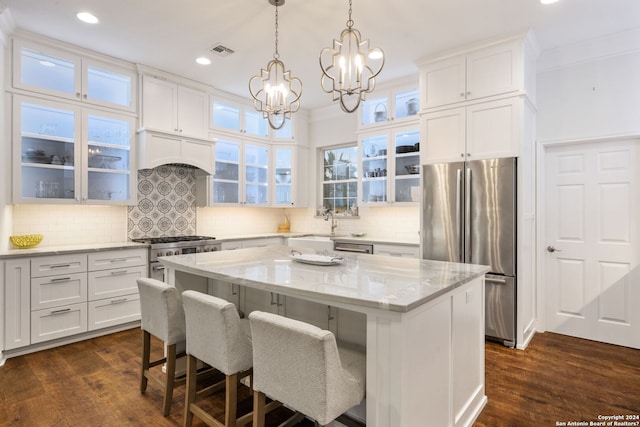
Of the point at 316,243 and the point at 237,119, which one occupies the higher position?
the point at 237,119

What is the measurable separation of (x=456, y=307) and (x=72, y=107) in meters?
4.15

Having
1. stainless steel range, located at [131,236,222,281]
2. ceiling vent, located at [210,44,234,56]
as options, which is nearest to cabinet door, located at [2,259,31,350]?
stainless steel range, located at [131,236,222,281]

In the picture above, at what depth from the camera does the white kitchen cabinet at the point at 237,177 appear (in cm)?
503

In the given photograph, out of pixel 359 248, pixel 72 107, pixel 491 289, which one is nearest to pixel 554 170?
pixel 491 289

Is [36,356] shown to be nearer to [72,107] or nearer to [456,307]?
[72,107]

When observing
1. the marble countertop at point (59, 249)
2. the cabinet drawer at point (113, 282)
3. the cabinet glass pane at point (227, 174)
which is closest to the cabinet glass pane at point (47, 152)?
the marble countertop at point (59, 249)

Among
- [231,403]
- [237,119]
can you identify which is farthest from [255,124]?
[231,403]

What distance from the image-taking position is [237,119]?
538 cm

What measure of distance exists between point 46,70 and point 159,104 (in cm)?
113

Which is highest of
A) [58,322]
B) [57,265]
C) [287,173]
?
[287,173]

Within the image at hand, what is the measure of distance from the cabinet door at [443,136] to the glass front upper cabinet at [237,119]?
2257 millimetres

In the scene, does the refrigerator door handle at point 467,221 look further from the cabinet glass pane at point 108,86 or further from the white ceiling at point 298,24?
the cabinet glass pane at point 108,86

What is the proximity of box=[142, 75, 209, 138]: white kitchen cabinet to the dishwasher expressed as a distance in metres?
2.37

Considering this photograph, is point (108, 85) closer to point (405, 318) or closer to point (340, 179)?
point (340, 179)
